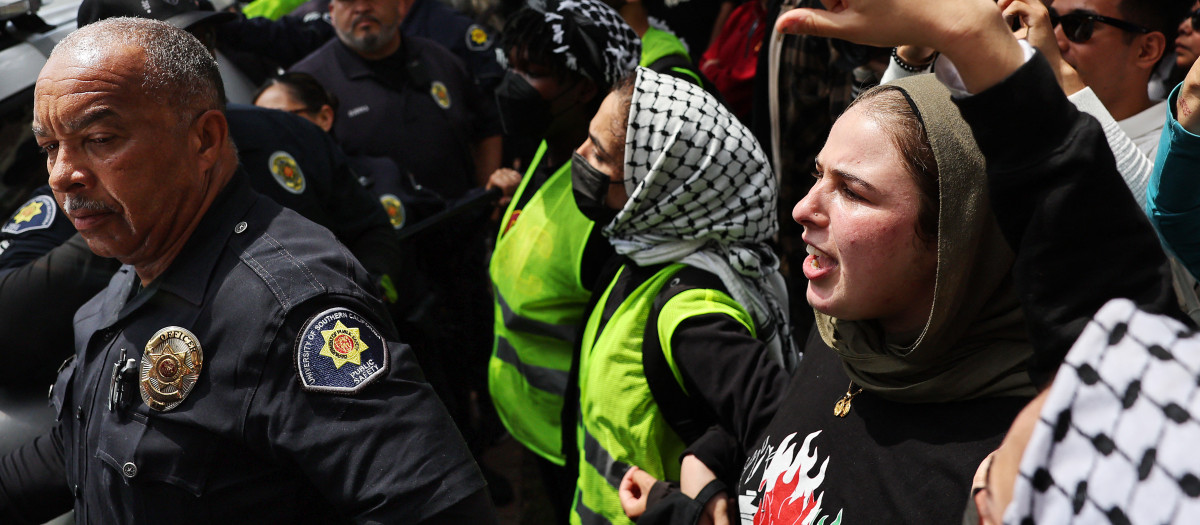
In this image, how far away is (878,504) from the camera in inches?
54.7

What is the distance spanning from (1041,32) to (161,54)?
1.68 metres

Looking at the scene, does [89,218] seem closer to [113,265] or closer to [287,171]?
[113,265]

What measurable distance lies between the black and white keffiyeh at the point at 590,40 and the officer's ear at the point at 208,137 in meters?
1.56

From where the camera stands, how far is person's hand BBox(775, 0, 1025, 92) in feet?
3.29

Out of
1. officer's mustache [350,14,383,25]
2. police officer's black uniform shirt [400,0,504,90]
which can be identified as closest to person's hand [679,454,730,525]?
officer's mustache [350,14,383,25]

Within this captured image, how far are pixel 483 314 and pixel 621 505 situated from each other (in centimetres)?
201

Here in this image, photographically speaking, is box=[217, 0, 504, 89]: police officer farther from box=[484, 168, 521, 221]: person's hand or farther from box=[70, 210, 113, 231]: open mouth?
box=[70, 210, 113, 231]: open mouth

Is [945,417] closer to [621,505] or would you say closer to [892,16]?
[892,16]

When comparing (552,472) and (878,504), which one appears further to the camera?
(552,472)

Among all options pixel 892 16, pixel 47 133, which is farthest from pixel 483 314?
pixel 892 16

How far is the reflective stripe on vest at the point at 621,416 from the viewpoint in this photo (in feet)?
7.30

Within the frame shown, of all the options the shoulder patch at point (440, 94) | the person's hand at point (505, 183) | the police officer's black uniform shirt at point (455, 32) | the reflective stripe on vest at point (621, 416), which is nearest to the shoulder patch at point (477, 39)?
the police officer's black uniform shirt at point (455, 32)

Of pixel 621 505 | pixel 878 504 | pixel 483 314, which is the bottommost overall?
pixel 483 314

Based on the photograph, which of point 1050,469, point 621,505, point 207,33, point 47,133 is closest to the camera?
point 1050,469
